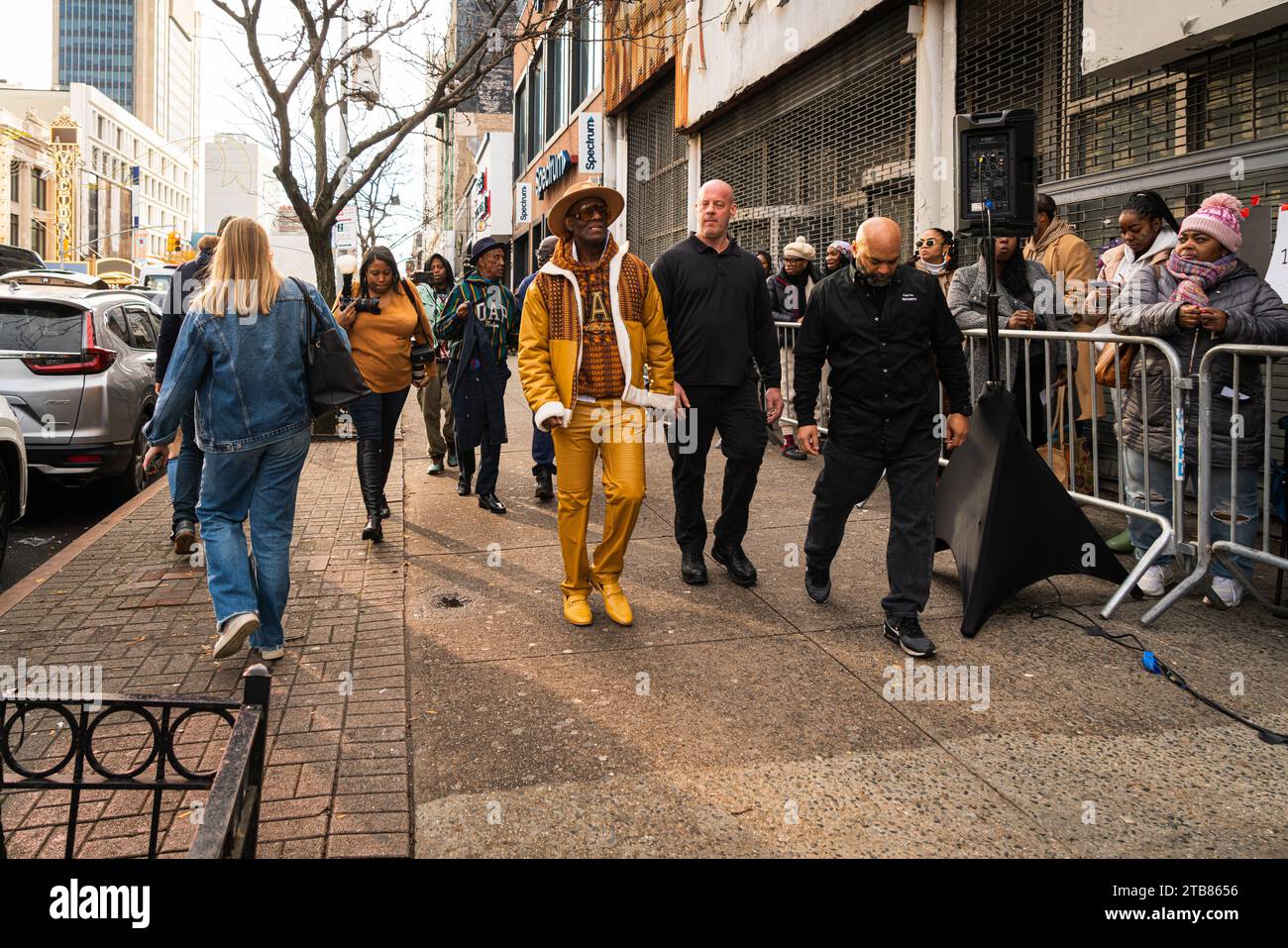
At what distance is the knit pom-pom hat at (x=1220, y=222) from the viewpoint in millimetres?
5375

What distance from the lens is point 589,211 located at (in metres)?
5.09

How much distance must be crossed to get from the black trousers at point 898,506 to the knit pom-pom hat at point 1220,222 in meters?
1.84

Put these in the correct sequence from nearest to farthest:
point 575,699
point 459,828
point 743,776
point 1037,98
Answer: point 459,828
point 743,776
point 575,699
point 1037,98

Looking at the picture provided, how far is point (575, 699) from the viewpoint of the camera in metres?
4.23

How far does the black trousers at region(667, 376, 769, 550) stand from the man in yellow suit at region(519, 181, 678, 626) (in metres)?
0.57

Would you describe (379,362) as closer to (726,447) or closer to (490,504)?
(490,504)

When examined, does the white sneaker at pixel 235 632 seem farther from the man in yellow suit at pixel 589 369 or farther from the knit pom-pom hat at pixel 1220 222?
the knit pom-pom hat at pixel 1220 222

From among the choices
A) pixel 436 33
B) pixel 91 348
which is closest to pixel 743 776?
pixel 91 348

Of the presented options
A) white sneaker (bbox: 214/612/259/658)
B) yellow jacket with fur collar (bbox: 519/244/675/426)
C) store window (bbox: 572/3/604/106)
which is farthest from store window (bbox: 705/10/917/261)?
store window (bbox: 572/3/604/106)

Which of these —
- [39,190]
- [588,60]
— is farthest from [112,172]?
[588,60]
